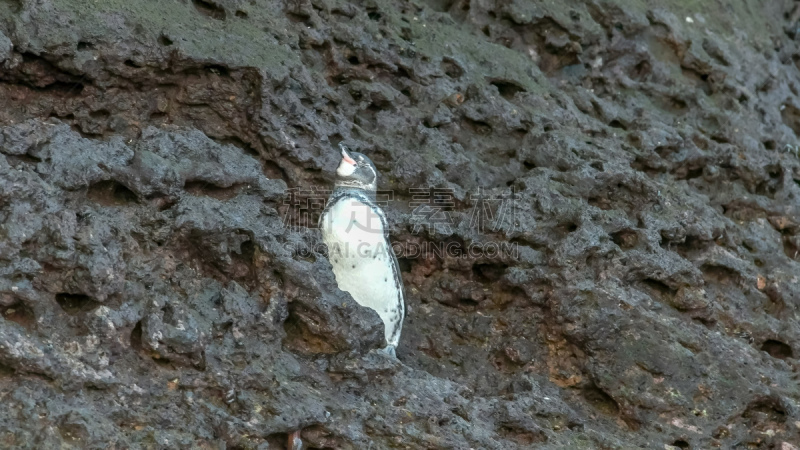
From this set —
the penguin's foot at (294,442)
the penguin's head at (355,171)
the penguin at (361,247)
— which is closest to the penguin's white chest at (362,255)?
the penguin at (361,247)

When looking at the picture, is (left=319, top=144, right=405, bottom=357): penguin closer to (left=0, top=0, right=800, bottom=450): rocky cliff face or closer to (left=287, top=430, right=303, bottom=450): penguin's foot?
(left=0, top=0, right=800, bottom=450): rocky cliff face

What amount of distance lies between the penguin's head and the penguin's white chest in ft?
0.47

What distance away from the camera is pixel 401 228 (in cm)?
541

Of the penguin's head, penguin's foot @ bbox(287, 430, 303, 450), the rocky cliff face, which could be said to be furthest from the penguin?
penguin's foot @ bbox(287, 430, 303, 450)

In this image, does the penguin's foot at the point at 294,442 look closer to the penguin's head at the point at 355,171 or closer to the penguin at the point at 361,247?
the penguin at the point at 361,247

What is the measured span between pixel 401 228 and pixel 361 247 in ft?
1.58

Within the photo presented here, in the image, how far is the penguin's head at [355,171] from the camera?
5.14m

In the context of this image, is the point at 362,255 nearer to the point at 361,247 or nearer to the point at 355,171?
the point at 361,247

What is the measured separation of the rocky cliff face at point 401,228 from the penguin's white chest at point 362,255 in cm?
21

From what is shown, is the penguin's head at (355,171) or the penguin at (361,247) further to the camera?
the penguin's head at (355,171)

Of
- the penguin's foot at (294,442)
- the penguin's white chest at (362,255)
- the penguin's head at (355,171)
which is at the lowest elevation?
A: the penguin's foot at (294,442)

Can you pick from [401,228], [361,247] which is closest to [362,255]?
[361,247]

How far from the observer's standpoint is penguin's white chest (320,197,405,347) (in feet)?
16.4

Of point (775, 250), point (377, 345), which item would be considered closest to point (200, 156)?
point (377, 345)
